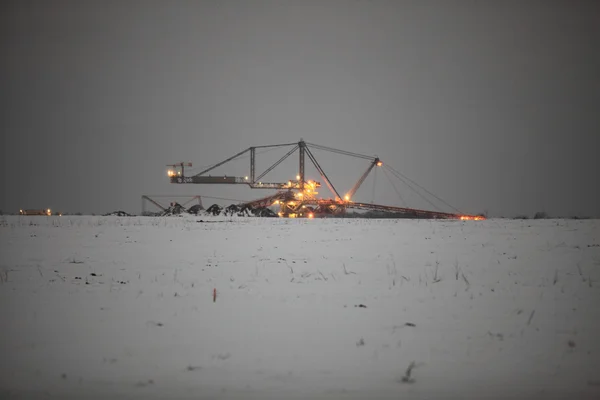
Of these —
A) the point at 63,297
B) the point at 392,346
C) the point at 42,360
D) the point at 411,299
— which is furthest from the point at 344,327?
the point at 63,297

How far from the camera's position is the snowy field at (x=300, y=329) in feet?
14.0

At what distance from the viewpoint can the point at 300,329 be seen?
19.5ft

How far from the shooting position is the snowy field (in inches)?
168

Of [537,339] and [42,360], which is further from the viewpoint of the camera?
[537,339]

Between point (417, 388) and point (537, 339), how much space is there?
277 cm

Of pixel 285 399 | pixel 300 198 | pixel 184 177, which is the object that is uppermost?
pixel 184 177

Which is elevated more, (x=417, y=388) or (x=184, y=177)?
(x=184, y=177)

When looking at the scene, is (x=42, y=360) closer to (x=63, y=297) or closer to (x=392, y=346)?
(x=63, y=297)

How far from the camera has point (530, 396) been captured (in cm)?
405

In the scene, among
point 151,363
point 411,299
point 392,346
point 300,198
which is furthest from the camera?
point 300,198

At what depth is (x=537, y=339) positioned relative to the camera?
5.46 m

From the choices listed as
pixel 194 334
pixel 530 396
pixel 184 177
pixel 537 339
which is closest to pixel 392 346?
pixel 530 396

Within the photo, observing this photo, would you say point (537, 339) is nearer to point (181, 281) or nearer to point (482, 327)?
point (482, 327)

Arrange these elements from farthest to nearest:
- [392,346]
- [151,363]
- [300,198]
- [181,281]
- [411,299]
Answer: [300,198] → [181,281] → [411,299] → [392,346] → [151,363]
